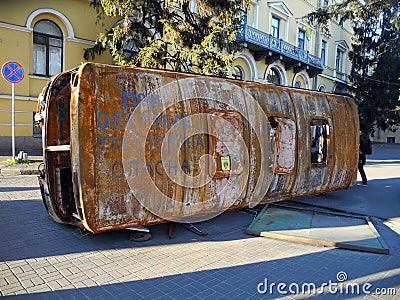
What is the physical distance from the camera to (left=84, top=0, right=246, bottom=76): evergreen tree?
12102 millimetres

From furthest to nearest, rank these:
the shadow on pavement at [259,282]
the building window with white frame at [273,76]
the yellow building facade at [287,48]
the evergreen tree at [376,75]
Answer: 1. the evergreen tree at [376,75]
2. the building window with white frame at [273,76]
3. the yellow building facade at [287,48]
4. the shadow on pavement at [259,282]

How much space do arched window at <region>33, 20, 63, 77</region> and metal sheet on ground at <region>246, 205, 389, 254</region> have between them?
11.9 metres

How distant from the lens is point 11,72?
1047cm

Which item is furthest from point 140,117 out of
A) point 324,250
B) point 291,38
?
point 291,38

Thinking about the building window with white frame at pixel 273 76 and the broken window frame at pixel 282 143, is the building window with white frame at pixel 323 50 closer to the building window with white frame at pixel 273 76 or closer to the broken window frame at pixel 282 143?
the building window with white frame at pixel 273 76

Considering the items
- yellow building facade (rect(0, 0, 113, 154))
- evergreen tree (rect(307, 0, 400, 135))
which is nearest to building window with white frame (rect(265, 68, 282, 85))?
evergreen tree (rect(307, 0, 400, 135))

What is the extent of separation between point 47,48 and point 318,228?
13.5 metres

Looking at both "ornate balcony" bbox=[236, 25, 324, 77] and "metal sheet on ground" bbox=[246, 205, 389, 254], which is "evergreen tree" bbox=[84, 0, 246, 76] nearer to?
"metal sheet on ground" bbox=[246, 205, 389, 254]

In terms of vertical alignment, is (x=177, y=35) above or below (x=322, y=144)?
above

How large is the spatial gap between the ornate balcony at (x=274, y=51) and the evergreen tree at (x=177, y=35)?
7.53 meters

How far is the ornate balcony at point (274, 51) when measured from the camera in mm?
20587

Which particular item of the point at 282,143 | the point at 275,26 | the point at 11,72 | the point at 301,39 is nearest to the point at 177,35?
the point at 11,72

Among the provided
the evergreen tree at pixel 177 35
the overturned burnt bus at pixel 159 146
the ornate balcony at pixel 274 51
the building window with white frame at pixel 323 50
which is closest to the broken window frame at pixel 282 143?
the overturned burnt bus at pixel 159 146

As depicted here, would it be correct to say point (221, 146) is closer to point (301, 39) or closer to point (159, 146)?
point (159, 146)
